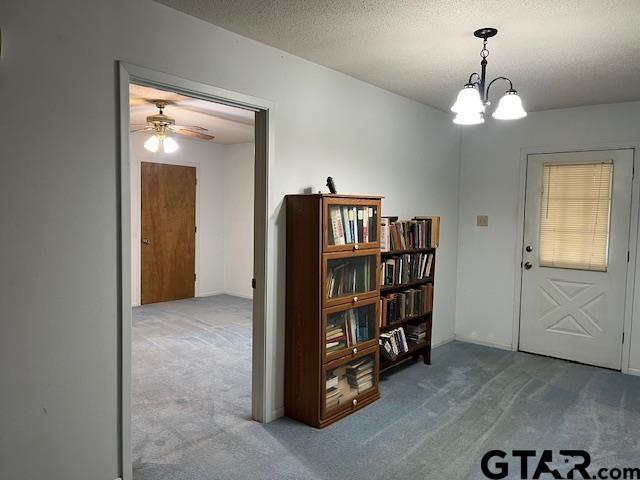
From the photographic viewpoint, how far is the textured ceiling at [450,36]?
7.61 feet

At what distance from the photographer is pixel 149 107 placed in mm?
4734

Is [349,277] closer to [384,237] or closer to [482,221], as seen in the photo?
[384,237]

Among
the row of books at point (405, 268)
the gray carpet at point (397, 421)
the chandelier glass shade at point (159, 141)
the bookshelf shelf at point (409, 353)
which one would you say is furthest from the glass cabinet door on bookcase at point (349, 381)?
the chandelier glass shade at point (159, 141)

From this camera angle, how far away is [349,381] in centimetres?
326

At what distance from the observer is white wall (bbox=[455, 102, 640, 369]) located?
179 inches

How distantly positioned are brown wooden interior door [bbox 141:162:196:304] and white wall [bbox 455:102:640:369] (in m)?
4.08

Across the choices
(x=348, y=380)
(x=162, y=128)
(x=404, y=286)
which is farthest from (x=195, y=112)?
(x=348, y=380)

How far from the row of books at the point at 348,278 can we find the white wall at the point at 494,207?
2.16 metres

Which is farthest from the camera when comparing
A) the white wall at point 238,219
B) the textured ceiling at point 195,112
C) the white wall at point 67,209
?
the white wall at point 238,219

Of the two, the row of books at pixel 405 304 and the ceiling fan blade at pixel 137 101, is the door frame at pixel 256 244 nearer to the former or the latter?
the row of books at pixel 405 304

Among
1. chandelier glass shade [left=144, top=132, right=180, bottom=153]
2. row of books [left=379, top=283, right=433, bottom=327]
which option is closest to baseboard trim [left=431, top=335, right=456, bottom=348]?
row of books [left=379, top=283, right=433, bottom=327]

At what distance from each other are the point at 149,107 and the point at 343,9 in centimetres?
301

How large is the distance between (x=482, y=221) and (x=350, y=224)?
2.38m

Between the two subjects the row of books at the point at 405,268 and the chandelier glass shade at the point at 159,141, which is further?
the chandelier glass shade at the point at 159,141
